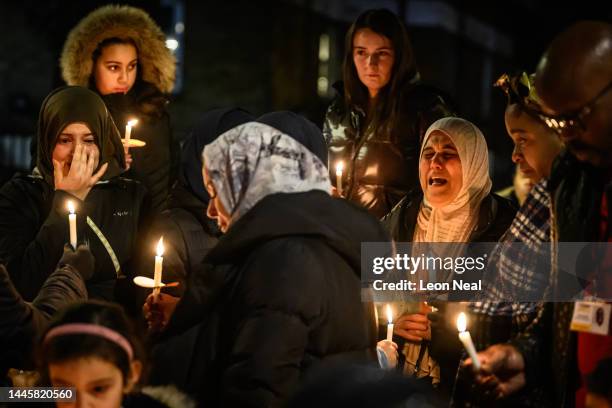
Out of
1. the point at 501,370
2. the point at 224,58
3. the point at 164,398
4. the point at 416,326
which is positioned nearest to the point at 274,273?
the point at 164,398

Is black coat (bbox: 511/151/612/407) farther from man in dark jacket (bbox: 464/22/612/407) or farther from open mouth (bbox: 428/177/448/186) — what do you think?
open mouth (bbox: 428/177/448/186)

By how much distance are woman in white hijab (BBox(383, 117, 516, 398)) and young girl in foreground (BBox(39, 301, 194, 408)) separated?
6.97 ft

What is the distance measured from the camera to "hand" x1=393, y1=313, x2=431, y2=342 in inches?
219

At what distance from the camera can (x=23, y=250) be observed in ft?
17.8

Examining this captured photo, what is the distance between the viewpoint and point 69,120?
5816mm

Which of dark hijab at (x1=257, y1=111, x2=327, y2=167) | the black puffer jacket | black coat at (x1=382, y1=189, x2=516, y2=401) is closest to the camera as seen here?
dark hijab at (x1=257, y1=111, x2=327, y2=167)

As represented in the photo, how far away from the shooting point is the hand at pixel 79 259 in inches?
189

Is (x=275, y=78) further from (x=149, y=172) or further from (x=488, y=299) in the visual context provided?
(x=488, y=299)

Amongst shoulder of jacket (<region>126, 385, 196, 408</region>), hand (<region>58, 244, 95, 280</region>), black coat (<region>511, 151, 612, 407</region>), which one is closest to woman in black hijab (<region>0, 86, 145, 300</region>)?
hand (<region>58, 244, 95, 280</region>)

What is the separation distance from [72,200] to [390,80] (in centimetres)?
238

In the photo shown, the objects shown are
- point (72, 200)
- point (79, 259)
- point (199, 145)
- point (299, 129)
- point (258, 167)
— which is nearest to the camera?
point (258, 167)

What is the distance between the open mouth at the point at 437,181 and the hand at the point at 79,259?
2.02 metres

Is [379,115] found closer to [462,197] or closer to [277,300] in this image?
[462,197]

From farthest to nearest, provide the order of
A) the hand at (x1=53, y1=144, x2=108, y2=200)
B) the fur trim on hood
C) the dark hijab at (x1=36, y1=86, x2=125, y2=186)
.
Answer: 1. the fur trim on hood
2. the dark hijab at (x1=36, y1=86, x2=125, y2=186)
3. the hand at (x1=53, y1=144, x2=108, y2=200)
